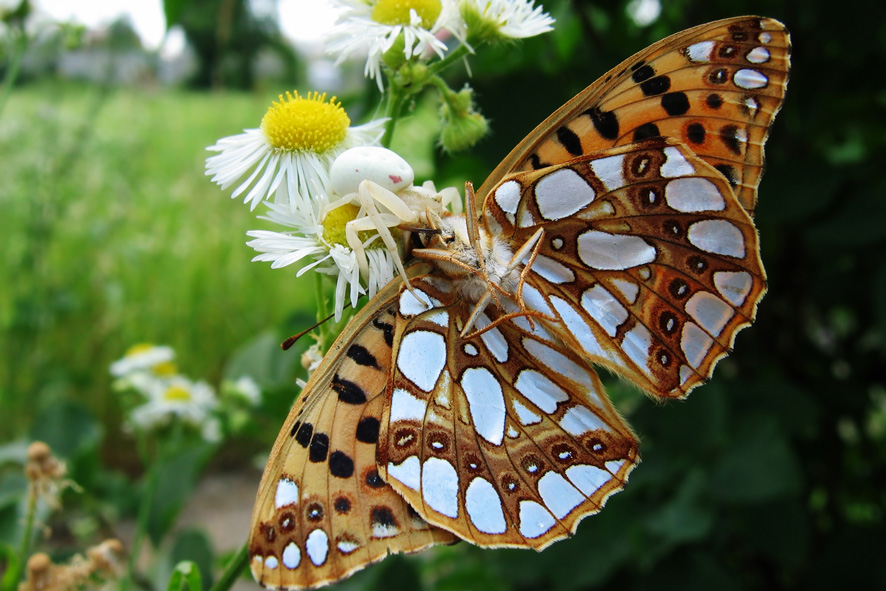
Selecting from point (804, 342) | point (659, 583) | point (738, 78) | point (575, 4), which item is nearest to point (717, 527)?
point (659, 583)

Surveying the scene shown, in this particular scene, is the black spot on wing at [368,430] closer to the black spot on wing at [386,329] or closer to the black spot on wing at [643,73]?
the black spot on wing at [386,329]

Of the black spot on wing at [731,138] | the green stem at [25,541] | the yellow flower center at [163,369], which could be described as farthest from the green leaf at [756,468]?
the yellow flower center at [163,369]

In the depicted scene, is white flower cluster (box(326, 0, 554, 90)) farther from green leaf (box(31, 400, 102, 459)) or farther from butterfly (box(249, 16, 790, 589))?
green leaf (box(31, 400, 102, 459))

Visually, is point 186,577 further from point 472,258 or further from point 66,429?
point 66,429

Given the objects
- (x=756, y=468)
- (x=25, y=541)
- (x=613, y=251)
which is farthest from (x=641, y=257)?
(x=25, y=541)

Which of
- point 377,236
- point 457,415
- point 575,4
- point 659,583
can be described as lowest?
point 659,583

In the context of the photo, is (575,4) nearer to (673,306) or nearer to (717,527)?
(673,306)

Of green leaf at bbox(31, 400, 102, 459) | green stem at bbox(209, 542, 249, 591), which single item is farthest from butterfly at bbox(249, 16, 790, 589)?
green leaf at bbox(31, 400, 102, 459)
